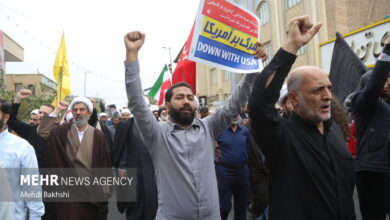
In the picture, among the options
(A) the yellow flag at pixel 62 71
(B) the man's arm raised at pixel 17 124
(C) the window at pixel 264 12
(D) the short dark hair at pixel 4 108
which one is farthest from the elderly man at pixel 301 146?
(C) the window at pixel 264 12

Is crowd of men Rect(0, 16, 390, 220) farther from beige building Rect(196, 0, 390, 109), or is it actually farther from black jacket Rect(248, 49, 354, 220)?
beige building Rect(196, 0, 390, 109)

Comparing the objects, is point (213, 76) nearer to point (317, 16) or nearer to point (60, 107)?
point (317, 16)

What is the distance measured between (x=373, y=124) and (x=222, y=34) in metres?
1.74

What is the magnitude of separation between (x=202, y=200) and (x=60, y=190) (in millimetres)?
2462

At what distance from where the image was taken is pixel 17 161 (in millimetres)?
2689

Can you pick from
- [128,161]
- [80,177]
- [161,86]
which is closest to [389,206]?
[128,161]

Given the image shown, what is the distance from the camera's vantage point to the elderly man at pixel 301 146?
1.90 metres

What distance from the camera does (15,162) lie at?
8.79ft

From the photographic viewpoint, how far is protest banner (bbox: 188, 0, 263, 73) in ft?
10.8

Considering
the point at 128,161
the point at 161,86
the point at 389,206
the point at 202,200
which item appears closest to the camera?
the point at 202,200

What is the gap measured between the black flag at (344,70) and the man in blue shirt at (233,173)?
1514 millimetres

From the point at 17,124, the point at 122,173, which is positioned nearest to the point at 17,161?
the point at 17,124

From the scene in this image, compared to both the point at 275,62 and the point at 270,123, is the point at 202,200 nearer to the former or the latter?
the point at 270,123

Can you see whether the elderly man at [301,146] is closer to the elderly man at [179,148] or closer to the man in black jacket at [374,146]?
the elderly man at [179,148]
